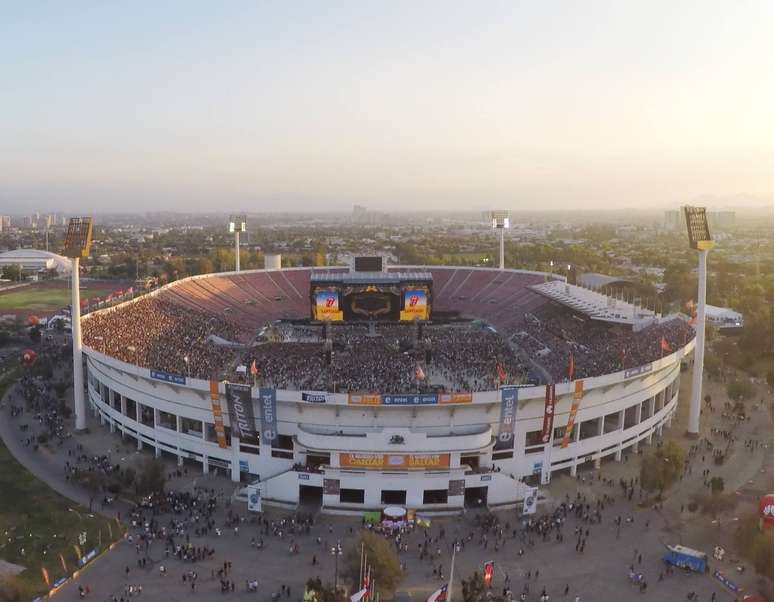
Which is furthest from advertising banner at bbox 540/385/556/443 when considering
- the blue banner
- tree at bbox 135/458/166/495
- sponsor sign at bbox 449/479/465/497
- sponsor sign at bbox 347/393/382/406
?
tree at bbox 135/458/166/495

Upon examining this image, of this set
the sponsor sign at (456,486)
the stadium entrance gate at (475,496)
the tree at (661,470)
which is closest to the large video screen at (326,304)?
the stadium entrance gate at (475,496)

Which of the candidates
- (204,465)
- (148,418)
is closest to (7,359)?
(148,418)

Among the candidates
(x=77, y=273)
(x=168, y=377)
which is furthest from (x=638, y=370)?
(x=77, y=273)

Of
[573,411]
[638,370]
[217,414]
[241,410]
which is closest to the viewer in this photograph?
[241,410]

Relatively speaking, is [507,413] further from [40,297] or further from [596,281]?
[40,297]

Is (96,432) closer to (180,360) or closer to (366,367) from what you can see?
(180,360)

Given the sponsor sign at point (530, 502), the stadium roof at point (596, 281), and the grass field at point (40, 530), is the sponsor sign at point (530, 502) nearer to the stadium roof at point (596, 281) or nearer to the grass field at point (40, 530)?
the grass field at point (40, 530)
